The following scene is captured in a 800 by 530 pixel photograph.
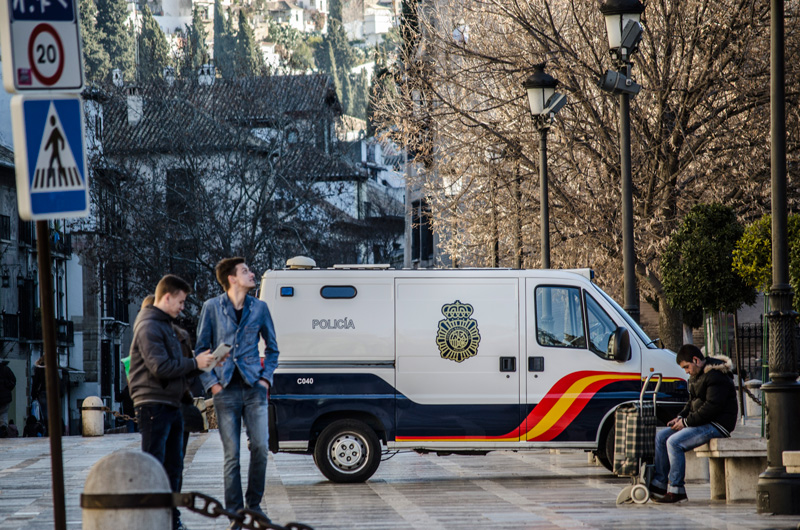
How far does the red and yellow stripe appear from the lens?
46.5 feet

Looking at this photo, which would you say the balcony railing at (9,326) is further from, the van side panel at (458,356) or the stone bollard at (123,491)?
the stone bollard at (123,491)

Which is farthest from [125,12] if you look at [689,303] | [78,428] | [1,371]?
[689,303]

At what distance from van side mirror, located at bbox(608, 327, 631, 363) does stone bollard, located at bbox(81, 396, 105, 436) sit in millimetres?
15157

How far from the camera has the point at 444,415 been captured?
1414 centimetres

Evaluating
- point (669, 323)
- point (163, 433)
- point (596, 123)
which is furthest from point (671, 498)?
point (596, 123)

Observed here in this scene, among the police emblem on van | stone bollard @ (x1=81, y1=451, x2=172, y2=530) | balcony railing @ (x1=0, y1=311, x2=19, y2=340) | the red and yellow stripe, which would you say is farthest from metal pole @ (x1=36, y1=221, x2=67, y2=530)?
balcony railing @ (x1=0, y1=311, x2=19, y2=340)

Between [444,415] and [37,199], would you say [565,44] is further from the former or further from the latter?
[37,199]

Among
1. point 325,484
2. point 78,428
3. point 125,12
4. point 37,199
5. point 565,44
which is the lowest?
point 78,428

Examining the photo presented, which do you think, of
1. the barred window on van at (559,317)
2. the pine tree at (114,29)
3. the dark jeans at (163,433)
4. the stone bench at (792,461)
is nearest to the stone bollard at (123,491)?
the dark jeans at (163,433)

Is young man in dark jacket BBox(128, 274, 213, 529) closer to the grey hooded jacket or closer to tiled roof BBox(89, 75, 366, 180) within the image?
the grey hooded jacket

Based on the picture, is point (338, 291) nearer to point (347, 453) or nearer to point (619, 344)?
point (347, 453)

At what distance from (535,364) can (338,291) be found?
239 centimetres

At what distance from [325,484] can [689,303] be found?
767cm

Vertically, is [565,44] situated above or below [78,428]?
above
